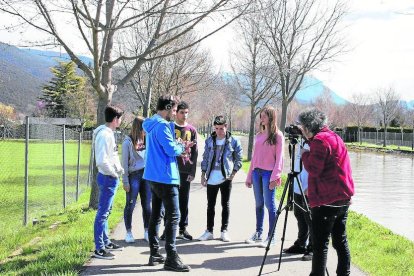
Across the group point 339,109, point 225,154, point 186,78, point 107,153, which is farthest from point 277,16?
point 339,109

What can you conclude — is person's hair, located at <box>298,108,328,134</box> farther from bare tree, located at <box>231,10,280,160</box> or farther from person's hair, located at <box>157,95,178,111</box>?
bare tree, located at <box>231,10,280,160</box>

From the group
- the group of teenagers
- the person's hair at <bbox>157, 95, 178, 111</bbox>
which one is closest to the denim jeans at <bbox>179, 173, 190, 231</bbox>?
the group of teenagers

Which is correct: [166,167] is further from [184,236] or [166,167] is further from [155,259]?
[184,236]

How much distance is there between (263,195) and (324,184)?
8.40 ft

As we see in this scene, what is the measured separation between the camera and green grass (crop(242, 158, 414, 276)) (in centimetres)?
660

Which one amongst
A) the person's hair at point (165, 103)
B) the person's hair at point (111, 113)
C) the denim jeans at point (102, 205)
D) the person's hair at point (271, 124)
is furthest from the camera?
the person's hair at point (271, 124)

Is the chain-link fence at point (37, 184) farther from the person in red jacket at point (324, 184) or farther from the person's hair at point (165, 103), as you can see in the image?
the person in red jacket at point (324, 184)

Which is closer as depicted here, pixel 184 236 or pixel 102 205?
pixel 102 205

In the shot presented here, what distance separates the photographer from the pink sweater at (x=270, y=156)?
7.57 meters

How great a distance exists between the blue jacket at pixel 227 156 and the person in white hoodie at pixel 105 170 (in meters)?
1.70

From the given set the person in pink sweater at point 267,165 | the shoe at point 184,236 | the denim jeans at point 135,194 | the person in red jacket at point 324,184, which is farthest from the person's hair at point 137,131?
the person in red jacket at point 324,184

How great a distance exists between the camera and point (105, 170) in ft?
21.8

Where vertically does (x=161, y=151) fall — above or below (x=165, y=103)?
below

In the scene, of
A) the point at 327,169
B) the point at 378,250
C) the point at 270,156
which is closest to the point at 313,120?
the point at 327,169
